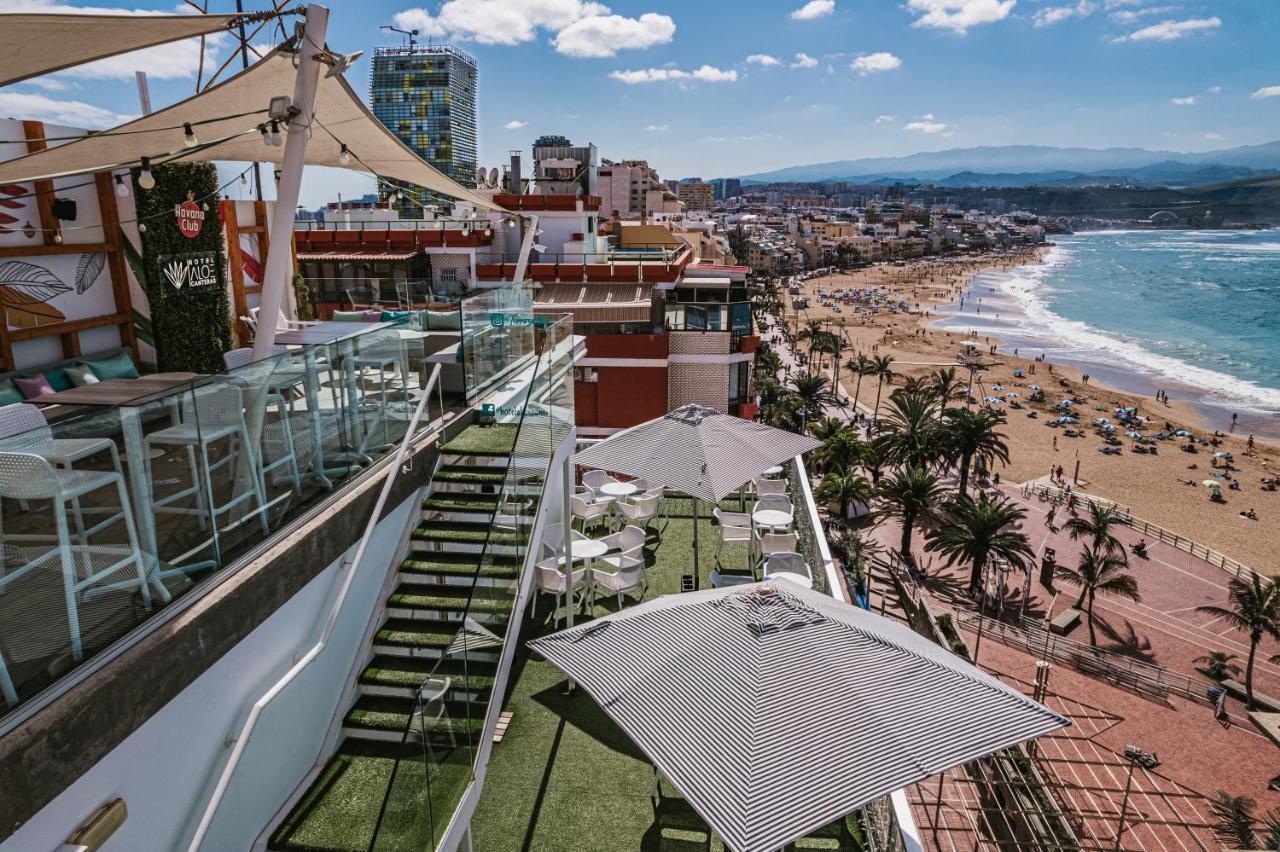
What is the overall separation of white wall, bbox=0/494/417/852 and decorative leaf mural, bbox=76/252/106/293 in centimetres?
572

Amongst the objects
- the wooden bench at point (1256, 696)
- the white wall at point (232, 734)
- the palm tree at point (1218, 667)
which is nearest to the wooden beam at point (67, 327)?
Answer: the white wall at point (232, 734)

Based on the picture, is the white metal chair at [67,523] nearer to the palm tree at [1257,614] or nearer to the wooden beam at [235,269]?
the wooden beam at [235,269]

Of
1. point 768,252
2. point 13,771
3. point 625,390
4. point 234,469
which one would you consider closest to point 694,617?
point 234,469

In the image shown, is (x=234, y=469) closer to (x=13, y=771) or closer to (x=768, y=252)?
(x=13, y=771)

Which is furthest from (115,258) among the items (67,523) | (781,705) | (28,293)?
(781,705)

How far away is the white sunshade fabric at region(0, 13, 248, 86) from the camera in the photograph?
19.4 feet

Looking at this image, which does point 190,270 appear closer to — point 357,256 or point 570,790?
point 570,790

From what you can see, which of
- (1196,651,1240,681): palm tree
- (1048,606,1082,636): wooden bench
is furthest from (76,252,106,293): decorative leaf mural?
(1196,651,1240,681): palm tree

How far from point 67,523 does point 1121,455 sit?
168 feet

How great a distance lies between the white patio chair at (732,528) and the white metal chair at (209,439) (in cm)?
755

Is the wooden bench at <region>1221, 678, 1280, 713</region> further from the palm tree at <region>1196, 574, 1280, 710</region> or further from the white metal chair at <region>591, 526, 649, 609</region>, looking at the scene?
the white metal chair at <region>591, 526, 649, 609</region>

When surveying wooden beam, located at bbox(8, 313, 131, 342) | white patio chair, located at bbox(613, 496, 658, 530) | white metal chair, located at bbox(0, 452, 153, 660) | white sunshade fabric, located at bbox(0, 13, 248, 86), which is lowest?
white patio chair, located at bbox(613, 496, 658, 530)

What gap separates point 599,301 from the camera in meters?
23.1

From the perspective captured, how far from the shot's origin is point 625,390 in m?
22.8
